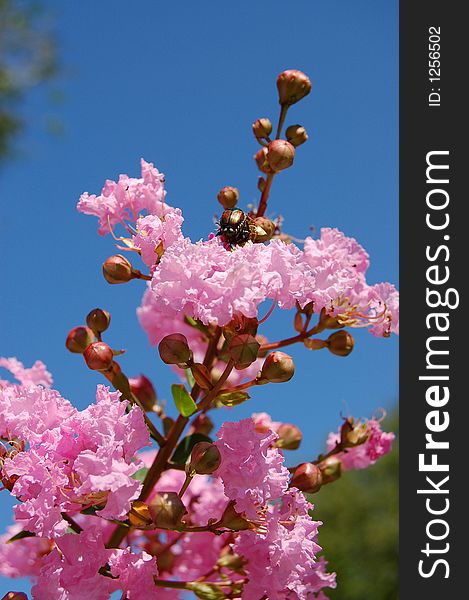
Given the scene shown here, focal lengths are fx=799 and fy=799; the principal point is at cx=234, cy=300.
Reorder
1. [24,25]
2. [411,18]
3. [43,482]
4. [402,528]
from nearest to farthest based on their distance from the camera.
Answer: [43,482], [402,528], [411,18], [24,25]

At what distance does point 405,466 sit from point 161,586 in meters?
0.55

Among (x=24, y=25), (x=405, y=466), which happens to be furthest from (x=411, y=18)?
(x=24, y=25)

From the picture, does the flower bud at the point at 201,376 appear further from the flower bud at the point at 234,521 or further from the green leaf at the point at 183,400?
the flower bud at the point at 234,521

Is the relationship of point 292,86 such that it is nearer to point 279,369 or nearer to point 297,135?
point 297,135

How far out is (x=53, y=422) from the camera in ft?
3.71

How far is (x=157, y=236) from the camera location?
47.3 inches

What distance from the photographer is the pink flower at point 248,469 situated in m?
1.10

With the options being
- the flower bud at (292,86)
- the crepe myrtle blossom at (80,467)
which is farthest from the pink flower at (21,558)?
the flower bud at (292,86)

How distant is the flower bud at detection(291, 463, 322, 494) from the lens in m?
1.25

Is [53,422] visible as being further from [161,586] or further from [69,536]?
[161,586]

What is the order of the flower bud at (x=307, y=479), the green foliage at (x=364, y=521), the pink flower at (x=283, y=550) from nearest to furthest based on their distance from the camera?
1. the pink flower at (x=283, y=550)
2. the flower bud at (x=307, y=479)
3. the green foliage at (x=364, y=521)

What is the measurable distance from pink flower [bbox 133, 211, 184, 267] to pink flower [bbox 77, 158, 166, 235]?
0.10 metres

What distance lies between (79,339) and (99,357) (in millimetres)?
154

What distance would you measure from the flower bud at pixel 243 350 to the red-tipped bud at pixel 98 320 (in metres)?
0.32
